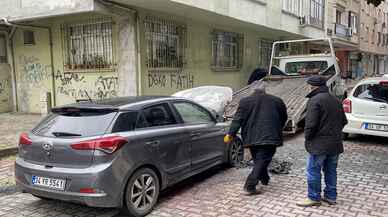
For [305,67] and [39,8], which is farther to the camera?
[305,67]

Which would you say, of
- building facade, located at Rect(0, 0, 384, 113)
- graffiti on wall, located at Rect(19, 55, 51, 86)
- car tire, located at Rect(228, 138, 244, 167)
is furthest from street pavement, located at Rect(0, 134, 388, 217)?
graffiti on wall, located at Rect(19, 55, 51, 86)

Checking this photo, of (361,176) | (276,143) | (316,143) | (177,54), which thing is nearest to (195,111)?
(276,143)

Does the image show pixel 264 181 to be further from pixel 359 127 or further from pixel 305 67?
pixel 305 67

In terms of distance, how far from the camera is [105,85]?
35.9 feet

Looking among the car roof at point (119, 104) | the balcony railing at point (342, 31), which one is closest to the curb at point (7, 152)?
the car roof at point (119, 104)

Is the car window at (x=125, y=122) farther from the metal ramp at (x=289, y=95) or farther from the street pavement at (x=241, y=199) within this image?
the metal ramp at (x=289, y=95)

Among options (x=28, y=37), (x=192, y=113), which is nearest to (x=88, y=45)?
(x=28, y=37)

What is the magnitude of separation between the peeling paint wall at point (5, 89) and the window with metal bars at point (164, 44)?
6.27 meters

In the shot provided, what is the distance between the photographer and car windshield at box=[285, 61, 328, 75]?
1141 cm

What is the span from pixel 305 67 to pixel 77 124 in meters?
9.46

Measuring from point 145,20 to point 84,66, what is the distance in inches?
105

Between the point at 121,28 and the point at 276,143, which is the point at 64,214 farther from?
the point at 121,28

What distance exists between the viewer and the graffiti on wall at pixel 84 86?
10.9 m

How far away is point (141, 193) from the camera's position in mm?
4195
